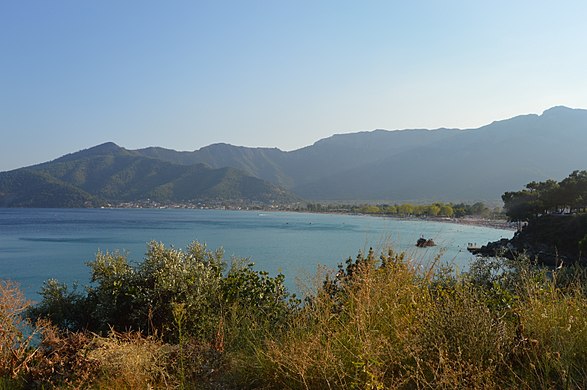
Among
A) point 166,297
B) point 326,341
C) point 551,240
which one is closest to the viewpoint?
point 326,341

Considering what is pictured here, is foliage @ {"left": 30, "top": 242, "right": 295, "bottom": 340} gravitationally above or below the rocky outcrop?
above

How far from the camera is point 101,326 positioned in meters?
6.27

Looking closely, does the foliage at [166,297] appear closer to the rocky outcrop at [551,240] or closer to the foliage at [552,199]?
the rocky outcrop at [551,240]

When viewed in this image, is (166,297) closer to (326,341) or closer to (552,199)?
(326,341)

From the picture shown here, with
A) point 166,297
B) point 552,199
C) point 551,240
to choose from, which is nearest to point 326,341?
point 166,297

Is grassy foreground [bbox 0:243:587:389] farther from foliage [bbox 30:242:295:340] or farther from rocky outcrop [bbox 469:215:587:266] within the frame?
rocky outcrop [bbox 469:215:587:266]

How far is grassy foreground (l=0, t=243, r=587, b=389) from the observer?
3234mm

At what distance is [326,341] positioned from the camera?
4.05 meters

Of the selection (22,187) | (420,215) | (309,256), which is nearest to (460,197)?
(420,215)

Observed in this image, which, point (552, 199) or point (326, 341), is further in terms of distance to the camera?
point (552, 199)

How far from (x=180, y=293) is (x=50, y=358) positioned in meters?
1.81

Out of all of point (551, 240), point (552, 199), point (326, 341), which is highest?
point (552, 199)

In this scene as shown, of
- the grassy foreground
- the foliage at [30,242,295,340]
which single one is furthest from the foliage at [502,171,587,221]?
the foliage at [30,242,295,340]

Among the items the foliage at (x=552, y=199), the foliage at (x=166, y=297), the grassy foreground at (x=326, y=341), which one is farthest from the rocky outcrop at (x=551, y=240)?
the grassy foreground at (x=326, y=341)
